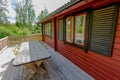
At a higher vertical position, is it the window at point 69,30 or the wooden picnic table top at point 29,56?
the window at point 69,30

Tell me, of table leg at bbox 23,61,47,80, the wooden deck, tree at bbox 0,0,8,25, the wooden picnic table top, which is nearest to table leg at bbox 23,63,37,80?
table leg at bbox 23,61,47,80

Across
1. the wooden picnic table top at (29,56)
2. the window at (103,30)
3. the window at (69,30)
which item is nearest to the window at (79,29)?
the window at (69,30)

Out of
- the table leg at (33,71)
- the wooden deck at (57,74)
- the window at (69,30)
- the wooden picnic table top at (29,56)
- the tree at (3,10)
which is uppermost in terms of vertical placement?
the tree at (3,10)

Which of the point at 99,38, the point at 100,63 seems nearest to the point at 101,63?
the point at 100,63

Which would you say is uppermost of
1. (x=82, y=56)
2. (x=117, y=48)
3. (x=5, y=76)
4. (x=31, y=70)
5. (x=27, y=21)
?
(x=27, y=21)

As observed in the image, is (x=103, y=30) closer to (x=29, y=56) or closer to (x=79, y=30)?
(x=79, y=30)

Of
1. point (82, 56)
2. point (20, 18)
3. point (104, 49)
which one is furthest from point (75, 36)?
point (20, 18)

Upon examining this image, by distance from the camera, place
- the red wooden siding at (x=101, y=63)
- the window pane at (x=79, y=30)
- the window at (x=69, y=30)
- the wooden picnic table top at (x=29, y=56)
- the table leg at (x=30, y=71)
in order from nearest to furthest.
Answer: the red wooden siding at (x=101, y=63) → the wooden picnic table top at (x=29, y=56) → the table leg at (x=30, y=71) → the window pane at (x=79, y=30) → the window at (x=69, y=30)

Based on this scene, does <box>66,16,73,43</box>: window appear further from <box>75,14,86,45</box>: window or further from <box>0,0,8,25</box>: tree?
<box>0,0,8,25</box>: tree

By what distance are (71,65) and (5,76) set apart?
227 centimetres

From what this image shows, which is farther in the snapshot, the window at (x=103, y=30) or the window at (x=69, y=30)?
the window at (x=69, y=30)

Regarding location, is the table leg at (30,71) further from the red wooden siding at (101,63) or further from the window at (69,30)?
the window at (69,30)

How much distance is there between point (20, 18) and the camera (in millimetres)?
25453

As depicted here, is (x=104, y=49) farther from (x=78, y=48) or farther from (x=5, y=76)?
(x=5, y=76)
